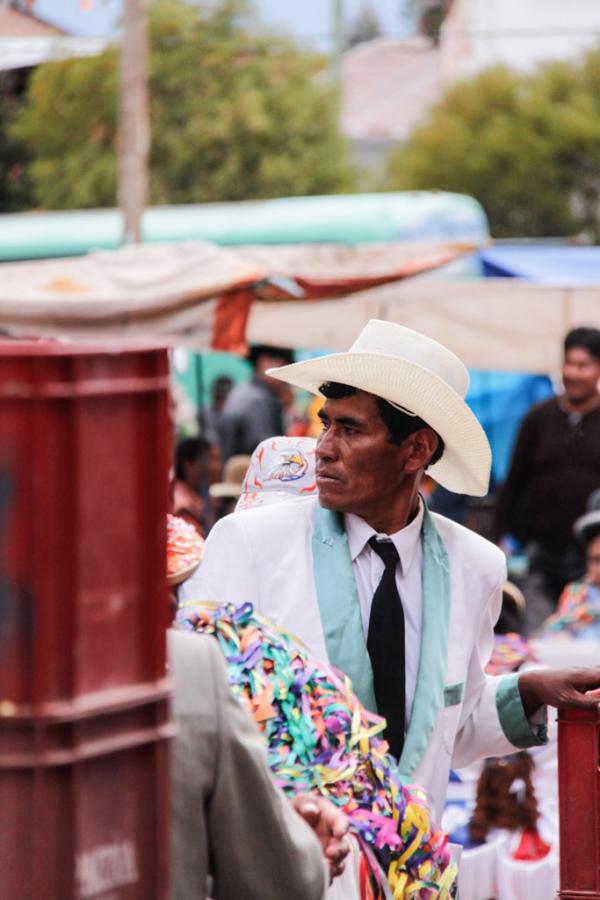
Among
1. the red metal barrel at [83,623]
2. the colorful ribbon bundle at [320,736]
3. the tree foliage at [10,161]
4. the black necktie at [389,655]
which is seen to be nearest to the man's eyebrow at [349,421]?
the black necktie at [389,655]

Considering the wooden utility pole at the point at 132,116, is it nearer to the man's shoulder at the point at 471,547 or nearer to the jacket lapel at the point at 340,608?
the man's shoulder at the point at 471,547

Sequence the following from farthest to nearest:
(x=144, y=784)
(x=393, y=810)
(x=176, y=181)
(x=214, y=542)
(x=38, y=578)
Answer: (x=176, y=181) < (x=214, y=542) < (x=393, y=810) < (x=144, y=784) < (x=38, y=578)

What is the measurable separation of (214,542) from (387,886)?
921mm

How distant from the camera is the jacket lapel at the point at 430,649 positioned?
3.56 m

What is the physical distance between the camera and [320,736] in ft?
8.76

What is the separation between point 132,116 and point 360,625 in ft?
48.4

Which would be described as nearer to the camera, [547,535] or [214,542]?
[214,542]

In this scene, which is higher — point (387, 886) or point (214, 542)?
point (214, 542)

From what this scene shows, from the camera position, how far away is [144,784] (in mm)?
1871

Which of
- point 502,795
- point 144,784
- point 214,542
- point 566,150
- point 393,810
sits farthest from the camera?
point 566,150

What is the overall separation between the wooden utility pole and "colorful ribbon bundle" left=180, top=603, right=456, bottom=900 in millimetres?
14581

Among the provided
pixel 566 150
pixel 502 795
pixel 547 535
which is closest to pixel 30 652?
pixel 502 795

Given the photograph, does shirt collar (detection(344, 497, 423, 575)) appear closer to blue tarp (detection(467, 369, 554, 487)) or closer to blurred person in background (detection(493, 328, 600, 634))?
blurred person in background (detection(493, 328, 600, 634))

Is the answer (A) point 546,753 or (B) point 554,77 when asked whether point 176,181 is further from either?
(A) point 546,753
